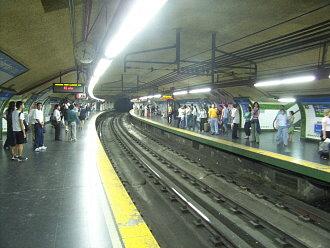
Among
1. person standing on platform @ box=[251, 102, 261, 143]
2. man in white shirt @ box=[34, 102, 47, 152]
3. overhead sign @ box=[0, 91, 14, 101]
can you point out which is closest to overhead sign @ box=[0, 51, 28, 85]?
man in white shirt @ box=[34, 102, 47, 152]

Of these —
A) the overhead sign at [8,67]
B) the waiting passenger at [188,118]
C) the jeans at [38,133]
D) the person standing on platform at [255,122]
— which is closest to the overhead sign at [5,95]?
the overhead sign at [8,67]

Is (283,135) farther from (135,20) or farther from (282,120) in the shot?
(135,20)

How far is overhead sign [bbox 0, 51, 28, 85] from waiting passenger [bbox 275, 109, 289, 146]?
894cm

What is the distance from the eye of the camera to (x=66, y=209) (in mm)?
4312

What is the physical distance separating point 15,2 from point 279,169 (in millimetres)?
7968

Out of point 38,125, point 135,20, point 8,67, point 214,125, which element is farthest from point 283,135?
point 8,67

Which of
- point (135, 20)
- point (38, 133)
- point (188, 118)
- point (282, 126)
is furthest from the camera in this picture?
point (188, 118)

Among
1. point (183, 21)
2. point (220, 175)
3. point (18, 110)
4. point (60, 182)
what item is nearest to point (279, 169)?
point (220, 175)

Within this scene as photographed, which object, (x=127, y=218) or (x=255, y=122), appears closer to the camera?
(x=127, y=218)

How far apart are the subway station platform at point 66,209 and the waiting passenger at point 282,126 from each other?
7.40 m

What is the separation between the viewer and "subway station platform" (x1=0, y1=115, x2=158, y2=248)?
334 centimetres

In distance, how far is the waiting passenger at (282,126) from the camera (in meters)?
11.9

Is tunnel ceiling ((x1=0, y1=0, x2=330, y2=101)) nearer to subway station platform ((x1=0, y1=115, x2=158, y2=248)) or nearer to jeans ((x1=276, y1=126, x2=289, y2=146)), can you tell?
jeans ((x1=276, y1=126, x2=289, y2=146))

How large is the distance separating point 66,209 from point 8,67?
5.35 metres
